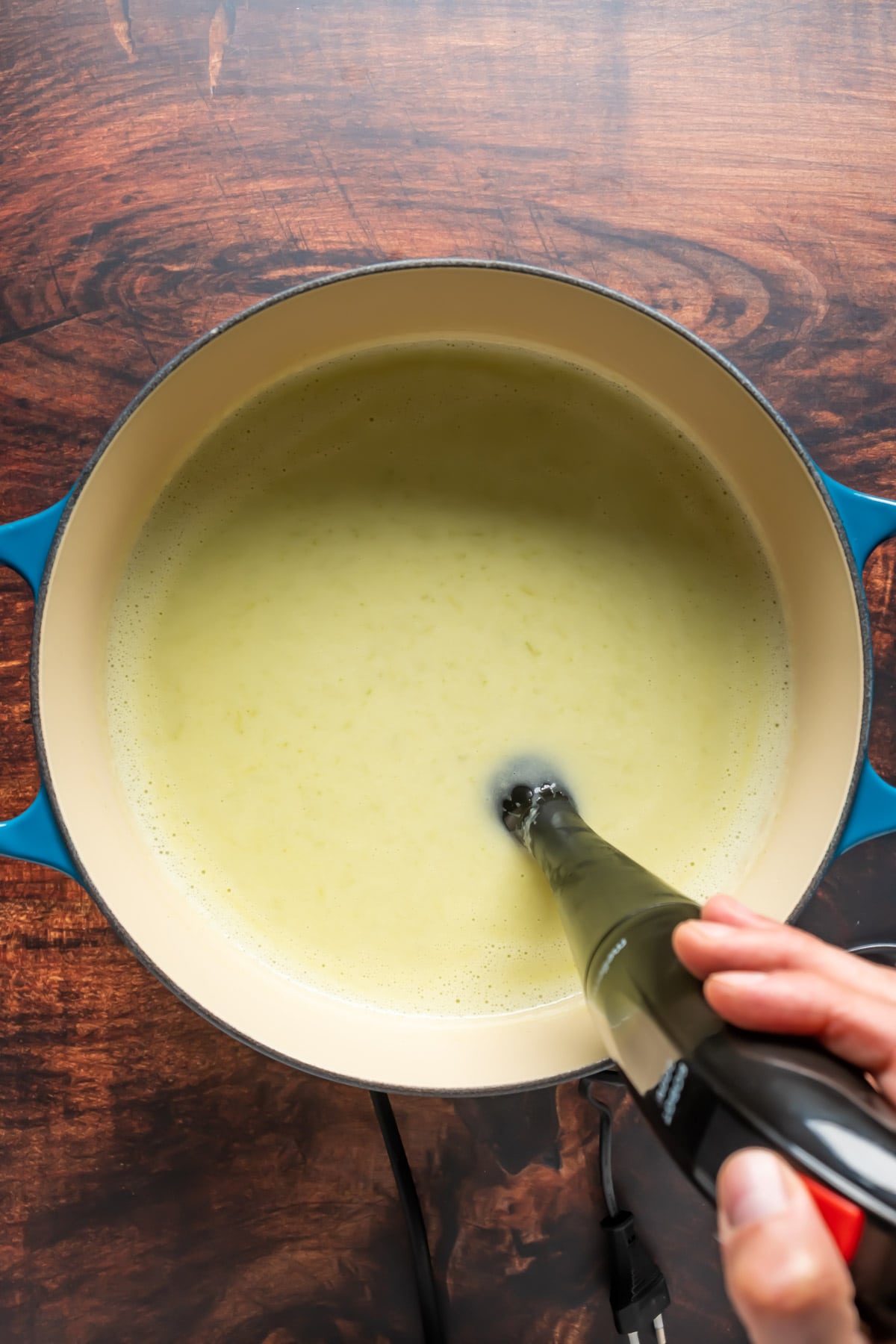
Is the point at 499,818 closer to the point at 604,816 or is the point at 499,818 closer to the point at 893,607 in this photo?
the point at 604,816

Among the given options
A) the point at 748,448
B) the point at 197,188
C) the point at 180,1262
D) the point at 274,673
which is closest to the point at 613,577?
the point at 748,448

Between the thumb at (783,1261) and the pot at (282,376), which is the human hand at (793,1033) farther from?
the pot at (282,376)

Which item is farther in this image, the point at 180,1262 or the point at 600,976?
the point at 180,1262

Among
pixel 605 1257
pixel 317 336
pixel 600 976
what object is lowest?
pixel 605 1257

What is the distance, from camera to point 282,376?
0.63 metres

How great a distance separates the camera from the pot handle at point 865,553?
1.64ft

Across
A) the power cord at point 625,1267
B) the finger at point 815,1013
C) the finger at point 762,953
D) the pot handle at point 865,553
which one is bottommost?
the power cord at point 625,1267

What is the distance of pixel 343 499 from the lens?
0.63m

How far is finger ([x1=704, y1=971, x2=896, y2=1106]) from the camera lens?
27cm

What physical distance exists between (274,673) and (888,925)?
1.52 ft

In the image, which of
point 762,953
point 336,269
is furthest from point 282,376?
point 762,953

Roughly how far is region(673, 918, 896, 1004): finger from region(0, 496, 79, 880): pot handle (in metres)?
0.35

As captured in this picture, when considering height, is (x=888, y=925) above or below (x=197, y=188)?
below

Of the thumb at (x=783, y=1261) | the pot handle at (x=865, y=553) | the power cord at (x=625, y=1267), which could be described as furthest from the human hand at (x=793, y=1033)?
the power cord at (x=625, y=1267)
